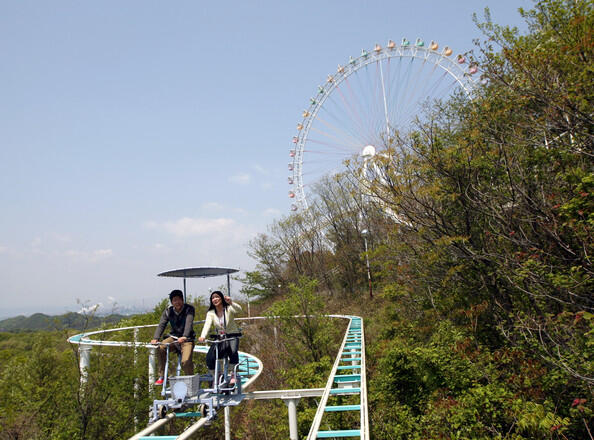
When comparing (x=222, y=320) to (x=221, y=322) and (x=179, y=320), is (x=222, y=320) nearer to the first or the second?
(x=221, y=322)

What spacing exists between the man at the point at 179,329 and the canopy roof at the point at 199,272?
8.04ft

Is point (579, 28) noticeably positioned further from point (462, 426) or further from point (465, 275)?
point (462, 426)

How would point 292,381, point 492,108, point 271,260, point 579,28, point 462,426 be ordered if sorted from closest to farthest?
point 579,28, point 462,426, point 492,108, point 292,381, point 271,260

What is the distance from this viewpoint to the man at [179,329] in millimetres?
6898

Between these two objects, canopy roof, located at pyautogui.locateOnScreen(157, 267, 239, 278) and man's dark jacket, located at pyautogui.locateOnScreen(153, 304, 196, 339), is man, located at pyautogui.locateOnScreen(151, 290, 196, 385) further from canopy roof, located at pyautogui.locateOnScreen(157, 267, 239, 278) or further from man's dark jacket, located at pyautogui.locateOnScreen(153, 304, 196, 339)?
canopy roof, located at pyautogui.locateOnScreen(157, 267, 239, 278)

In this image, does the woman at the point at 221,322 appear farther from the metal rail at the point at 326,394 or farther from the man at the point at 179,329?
the metal rail at the point at 326,394

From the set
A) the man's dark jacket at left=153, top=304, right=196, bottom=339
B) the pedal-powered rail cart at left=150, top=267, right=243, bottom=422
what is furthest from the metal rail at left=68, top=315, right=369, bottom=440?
the man's dark jacket at left=153, top=304, right=196, bottom=339

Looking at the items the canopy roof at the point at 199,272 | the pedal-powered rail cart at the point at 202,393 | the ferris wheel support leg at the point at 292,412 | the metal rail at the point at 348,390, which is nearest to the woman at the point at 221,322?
the pedal-powered rail cart at the point at 202,393

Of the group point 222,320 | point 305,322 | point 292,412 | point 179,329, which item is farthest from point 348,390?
point 305,322

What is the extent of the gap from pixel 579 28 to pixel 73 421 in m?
17.1

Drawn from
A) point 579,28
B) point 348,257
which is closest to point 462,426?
point 579,28

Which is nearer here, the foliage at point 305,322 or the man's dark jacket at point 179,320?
the man's dark jacket at point 179,320

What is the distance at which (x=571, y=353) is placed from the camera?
29.2 feet

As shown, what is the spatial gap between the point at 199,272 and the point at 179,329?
3.36 metres
